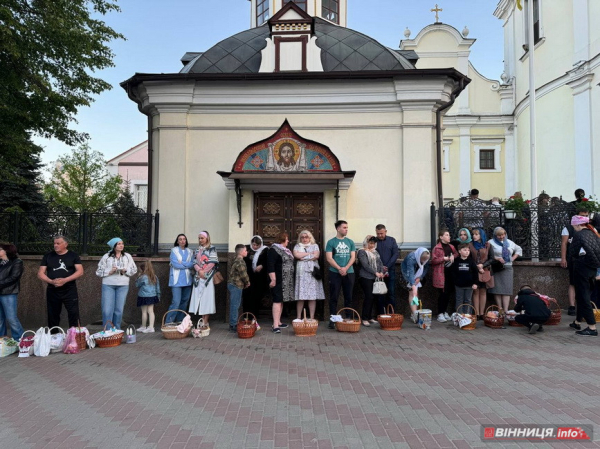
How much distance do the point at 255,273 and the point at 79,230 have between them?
13.2ft

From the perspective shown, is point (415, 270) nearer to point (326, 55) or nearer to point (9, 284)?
point (326, 55)

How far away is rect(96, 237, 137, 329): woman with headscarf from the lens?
25.3 feet

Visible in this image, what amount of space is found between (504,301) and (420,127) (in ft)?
13.3

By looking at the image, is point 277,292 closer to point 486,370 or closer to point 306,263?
point 306,263

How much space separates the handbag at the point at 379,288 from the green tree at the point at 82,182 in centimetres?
2411

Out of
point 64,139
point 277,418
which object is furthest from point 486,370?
point 64,139

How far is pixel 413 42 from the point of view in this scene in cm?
2767

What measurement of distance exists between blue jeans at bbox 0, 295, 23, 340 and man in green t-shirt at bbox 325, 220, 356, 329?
211 inches

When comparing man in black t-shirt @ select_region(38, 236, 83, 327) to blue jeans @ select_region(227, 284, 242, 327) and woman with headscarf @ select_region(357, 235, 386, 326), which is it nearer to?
blue jeans @ select_region(227, 284, 242, 327)

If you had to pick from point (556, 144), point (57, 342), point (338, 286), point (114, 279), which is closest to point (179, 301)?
point (114, 279)

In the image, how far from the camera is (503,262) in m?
8.59

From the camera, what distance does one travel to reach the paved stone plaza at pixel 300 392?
154 inches

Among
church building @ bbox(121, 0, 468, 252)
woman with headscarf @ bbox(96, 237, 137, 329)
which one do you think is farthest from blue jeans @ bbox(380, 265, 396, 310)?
woman with headscarf @ bbox(96, 237, 137, 329)

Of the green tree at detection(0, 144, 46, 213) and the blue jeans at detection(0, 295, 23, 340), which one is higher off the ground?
the green tree at detection(0, 144, 46, 213)
